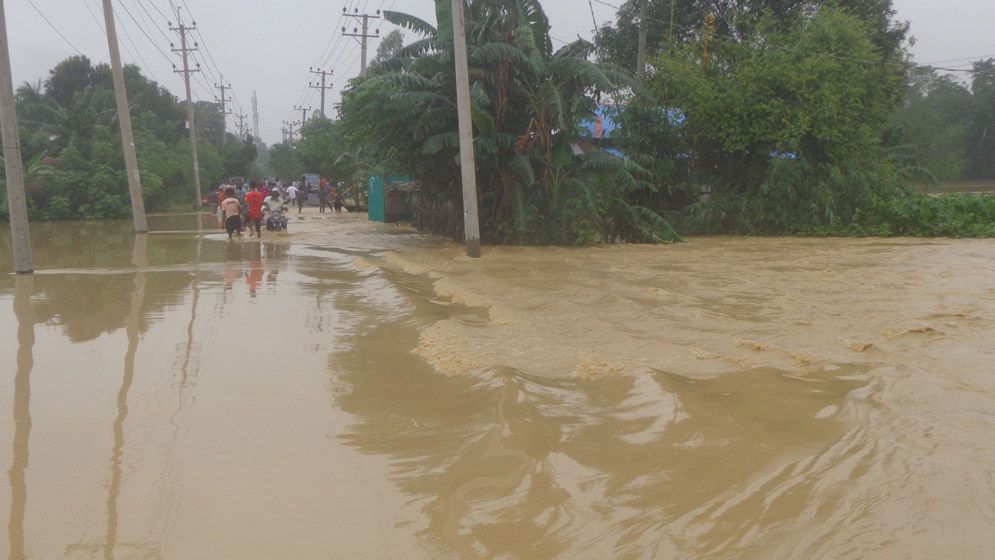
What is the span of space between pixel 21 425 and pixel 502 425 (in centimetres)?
307

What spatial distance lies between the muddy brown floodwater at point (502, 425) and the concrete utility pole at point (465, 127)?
513 centimetres

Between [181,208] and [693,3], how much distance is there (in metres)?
29.6

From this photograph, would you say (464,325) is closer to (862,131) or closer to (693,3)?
(862,131)

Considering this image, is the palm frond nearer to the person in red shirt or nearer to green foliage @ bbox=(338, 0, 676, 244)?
green foliage @ bbox=(338, 0, 676, 244)

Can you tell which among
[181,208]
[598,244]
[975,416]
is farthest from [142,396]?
[181,208]

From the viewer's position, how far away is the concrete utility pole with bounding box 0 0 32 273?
42.9ft

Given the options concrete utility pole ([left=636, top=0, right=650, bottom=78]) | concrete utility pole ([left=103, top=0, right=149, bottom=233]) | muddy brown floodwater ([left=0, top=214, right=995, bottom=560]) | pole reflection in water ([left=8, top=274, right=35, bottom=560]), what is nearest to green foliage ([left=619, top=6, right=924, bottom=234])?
concrete utility pole ([left=636, top=0, right=650, bottom=78])

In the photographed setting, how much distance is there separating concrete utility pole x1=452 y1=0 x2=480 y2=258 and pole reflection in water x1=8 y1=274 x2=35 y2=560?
7.77 metres

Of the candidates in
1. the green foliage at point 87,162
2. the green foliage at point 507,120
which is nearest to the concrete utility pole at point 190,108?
the green foliage at point 87,162

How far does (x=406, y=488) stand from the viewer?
13.6ft

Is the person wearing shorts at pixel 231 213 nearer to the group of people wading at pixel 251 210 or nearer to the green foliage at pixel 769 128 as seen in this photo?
the group of people wading at pixel 251 210

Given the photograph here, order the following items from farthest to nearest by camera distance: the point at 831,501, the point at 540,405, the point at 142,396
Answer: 1. the point at 142,396
2. the point at 540,405
3. the point at 831,501

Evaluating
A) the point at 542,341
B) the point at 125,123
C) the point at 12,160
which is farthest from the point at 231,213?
the point at 542,341

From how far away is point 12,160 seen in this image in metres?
13.3
